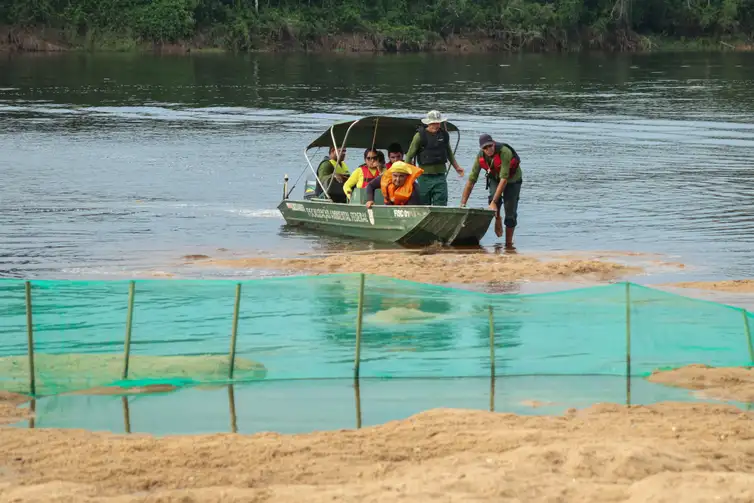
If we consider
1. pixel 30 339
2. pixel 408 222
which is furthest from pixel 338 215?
pixel 30 339

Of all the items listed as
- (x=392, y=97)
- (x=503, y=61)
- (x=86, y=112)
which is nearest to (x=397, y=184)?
(x=86, y=112)

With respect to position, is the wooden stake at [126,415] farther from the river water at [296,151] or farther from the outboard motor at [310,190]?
the outboard motor at [310,190]

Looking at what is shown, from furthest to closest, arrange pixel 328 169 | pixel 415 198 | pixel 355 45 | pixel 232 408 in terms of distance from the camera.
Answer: pixel 355 45 < pixel 328 169 < pixel 415 198 < pixel 232 408

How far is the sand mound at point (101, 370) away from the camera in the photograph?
1148 centimetres

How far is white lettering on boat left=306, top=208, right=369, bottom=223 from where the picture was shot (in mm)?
20812

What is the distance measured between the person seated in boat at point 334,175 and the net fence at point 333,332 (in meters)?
10.0

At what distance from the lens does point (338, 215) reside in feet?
70.4

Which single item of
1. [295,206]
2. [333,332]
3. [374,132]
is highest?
[374,132]

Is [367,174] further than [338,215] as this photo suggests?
No

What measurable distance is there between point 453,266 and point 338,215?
12.7 ft

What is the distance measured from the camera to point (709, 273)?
60.6 feet

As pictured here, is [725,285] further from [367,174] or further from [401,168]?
[367,174]

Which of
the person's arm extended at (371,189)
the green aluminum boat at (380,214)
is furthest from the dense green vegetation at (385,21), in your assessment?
the person's arm extended at (371,189)

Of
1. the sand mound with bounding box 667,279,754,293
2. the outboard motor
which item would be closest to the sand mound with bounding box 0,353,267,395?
the sand mound with bounding box 667,279,754,293
